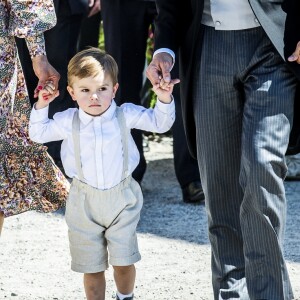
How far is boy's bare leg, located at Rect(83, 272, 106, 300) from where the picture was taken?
4441mm

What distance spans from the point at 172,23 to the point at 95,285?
1.11m

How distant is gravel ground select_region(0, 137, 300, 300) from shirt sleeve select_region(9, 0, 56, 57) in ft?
3.96

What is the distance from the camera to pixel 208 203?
4379mm

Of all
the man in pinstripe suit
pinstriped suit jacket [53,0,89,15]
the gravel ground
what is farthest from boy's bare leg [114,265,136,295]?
pinstriped suit jacket [53,0,89,15]

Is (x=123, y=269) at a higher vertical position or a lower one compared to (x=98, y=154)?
lower

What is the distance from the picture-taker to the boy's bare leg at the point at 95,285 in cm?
444

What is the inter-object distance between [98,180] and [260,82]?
76 centimetres

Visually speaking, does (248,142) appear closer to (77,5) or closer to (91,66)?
(91,66)

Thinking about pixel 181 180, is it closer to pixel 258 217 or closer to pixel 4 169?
pixel 4 169

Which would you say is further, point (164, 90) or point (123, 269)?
point (123, 269)

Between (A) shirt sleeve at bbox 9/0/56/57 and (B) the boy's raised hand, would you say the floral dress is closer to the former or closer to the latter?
(A) shirt sleeve at bbox 9/0/56/57

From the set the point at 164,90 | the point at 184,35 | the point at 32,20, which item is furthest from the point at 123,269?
the point at 32,20

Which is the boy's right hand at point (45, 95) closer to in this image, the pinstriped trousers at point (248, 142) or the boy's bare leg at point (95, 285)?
the pinstriped trousers at point (248, 142)

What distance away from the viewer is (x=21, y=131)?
4785 mm
